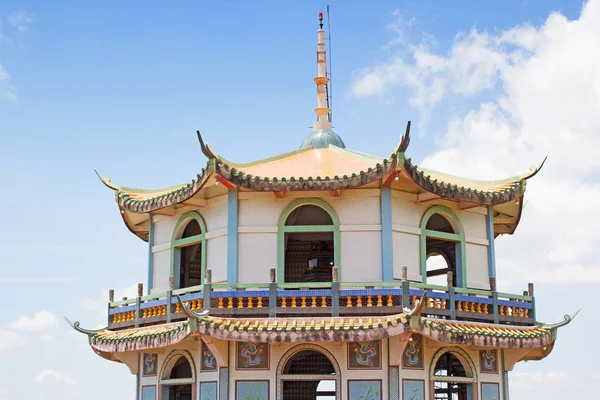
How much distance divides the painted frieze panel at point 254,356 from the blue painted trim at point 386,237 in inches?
Result: 128

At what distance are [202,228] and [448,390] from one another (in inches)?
308

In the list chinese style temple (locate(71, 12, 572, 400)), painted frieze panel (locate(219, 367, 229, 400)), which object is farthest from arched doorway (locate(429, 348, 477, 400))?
painted frieze panel (locate(219, 367, 229, 400))

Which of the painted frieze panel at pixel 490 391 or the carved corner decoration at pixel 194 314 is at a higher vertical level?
the carved corner decoration at pixel 194 314

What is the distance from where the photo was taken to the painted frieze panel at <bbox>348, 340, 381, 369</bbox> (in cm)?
2014

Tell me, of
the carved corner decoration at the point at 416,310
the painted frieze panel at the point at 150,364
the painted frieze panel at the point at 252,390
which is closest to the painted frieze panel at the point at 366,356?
the carved corner decoration at the point at 416,310

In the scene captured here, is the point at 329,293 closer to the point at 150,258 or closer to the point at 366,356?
the point at 366,356

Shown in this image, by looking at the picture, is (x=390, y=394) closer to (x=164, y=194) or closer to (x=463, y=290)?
(x=463, y=290)

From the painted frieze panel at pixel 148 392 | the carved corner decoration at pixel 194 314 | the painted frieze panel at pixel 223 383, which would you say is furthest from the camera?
the painted frieze panel at pixel 148 392

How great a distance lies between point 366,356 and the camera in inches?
794

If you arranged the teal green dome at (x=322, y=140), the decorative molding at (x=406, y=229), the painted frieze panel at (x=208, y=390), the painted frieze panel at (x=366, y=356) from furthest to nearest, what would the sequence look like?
1. the teal green dome at (x=322, y=140)
2. the decorative molding at (x=406, y=229)
3. the painted frieze panel at (x=208, y=390)
4. the painted frieze panel at (x=366, y=356)

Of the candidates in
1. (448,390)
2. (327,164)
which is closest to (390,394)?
(448,390)

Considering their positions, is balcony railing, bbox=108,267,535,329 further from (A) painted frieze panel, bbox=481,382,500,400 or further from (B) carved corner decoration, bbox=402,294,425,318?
(A) painted frieze panel, bbox=481,382,500,400

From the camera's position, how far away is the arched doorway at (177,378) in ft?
70.1

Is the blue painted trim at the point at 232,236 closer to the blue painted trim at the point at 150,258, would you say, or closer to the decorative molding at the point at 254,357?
the decorative molding at the point at 254,357
